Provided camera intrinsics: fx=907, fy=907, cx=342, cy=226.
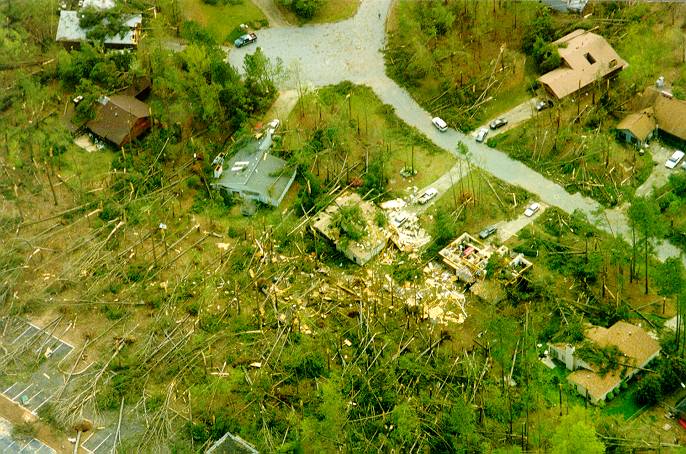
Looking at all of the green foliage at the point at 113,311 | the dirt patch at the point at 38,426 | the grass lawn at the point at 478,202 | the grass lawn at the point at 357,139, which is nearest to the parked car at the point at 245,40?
the grass lawn at the point at 357,139

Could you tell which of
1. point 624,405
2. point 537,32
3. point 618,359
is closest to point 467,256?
point 618,359

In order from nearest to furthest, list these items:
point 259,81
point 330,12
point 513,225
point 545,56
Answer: point 513,225, point 545,56, point 259,81, point 330,12

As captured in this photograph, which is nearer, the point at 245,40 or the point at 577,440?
the point at 577,440

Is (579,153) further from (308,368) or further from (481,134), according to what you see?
(308,368)

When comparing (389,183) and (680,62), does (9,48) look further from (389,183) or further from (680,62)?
(680,62)

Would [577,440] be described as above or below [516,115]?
above

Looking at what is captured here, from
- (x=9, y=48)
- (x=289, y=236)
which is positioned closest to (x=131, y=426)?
(x=289, y=236)

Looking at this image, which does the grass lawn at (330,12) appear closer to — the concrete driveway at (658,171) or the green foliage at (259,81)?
Answer: the green foliage at (259,81)
